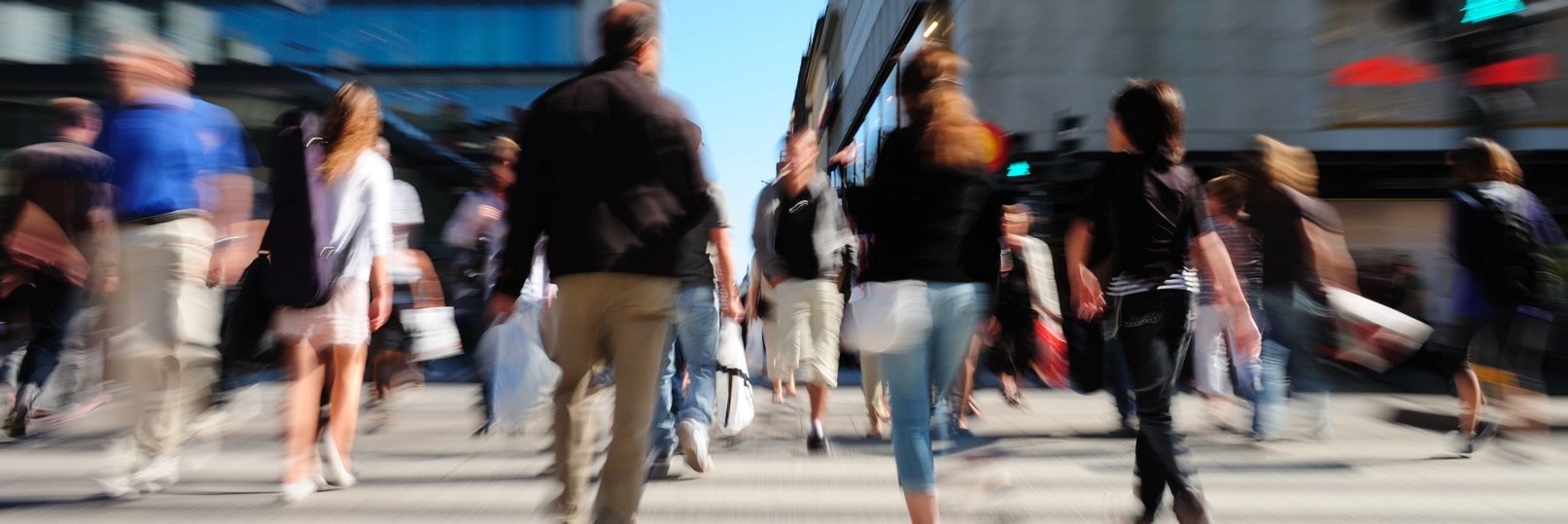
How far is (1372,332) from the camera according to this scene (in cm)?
589

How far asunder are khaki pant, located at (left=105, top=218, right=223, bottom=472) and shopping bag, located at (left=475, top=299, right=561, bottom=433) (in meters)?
1.33

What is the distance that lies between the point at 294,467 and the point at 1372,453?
573cm

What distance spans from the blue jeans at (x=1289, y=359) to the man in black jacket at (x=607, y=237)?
444 cm

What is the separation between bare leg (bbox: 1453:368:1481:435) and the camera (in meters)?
6.78

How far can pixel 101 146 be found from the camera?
4859 millimetres

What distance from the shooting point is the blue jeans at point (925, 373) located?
12.2 ft

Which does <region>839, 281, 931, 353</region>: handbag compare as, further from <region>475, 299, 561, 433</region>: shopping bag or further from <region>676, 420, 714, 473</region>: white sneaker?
<region>475, 299, 561, 433</region>: shopping bag

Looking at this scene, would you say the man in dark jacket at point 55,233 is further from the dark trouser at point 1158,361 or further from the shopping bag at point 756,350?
the dark trouser at point 1158,361

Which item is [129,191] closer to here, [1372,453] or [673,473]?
[673,473]

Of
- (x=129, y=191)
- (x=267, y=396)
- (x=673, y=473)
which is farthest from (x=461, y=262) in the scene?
(x=267, y=396)

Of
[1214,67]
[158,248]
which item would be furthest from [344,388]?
[1214,67]

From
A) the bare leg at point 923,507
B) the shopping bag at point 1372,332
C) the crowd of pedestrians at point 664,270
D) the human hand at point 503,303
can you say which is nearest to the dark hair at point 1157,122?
the crowd of pedestrians at point 664,270

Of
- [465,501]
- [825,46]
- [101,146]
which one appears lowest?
[465,501]

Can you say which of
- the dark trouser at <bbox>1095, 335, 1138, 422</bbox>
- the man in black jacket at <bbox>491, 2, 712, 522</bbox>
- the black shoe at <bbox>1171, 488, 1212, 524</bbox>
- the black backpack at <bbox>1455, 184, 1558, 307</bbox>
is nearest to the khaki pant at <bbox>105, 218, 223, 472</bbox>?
the man in black jacket at <bbox>491, 2, 712, 522</bbox>
